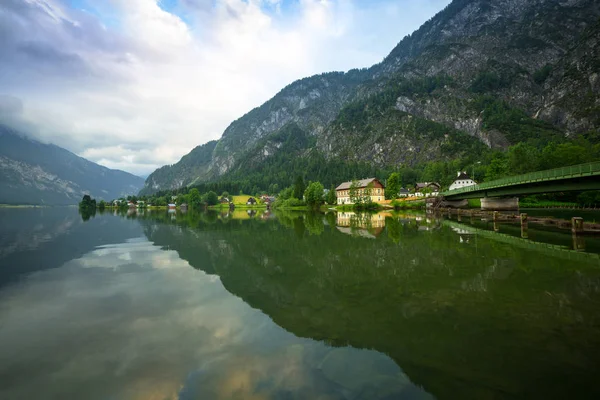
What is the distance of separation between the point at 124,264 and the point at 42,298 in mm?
7629

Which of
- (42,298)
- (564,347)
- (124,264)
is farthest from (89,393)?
(124,264)

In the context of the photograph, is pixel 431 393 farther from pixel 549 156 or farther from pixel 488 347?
pixel 549 156

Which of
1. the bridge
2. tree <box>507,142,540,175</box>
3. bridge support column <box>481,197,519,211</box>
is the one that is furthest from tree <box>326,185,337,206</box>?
the bridge

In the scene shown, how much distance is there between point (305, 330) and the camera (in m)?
9.98

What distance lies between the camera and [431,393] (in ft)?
21.2

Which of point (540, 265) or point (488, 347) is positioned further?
point (540, 265)

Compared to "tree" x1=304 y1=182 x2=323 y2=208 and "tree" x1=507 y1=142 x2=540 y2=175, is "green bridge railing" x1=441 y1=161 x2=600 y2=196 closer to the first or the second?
"tree" x1=507 y1=142 x2=540 y2=175

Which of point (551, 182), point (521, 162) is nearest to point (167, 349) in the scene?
point (551, 182)

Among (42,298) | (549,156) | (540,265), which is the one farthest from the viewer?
(549,156)

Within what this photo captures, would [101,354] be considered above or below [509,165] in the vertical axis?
below

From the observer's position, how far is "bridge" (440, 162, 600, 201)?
40.9m

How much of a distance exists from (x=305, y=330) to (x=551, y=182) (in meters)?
56.4

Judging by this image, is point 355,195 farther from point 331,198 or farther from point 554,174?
point 554,174

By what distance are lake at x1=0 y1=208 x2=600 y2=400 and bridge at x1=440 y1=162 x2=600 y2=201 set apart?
29.4 metres
